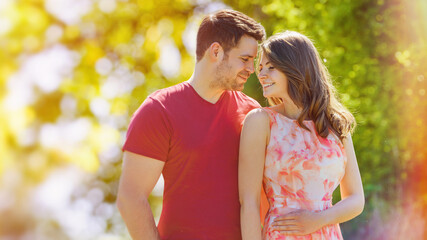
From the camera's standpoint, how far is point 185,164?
262 centimetres

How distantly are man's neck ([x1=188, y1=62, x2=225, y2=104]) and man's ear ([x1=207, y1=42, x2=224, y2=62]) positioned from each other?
0.29 ft

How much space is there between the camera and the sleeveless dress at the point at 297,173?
2.56 metres

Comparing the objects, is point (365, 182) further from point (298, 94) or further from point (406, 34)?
point (298, 94)

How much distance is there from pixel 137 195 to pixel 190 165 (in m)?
0.30

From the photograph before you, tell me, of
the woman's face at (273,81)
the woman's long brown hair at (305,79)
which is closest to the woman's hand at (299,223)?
the woman's long brown hair at (305,79)

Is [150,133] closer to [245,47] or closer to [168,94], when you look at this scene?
[168,94]

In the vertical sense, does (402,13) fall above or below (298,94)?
above

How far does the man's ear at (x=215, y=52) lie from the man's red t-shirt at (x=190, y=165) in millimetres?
359

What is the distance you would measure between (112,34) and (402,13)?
4.49m

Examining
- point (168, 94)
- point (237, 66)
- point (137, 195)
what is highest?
point (237, 66)

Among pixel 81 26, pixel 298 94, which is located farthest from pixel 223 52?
pixel 81 26

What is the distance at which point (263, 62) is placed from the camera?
8.92 feet

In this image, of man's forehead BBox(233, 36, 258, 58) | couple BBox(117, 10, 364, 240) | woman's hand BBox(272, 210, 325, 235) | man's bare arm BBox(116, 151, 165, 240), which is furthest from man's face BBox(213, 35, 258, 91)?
woman's hand BBox(272, 210, 325, 235)

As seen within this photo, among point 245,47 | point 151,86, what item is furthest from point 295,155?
point 151,86
